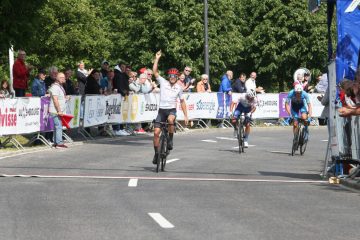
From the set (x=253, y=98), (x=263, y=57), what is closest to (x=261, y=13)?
(x=263, y=57)

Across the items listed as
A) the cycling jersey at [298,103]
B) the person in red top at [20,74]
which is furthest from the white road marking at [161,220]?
the person in red top at [20,74]

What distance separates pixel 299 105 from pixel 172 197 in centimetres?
1183

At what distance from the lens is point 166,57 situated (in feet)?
215

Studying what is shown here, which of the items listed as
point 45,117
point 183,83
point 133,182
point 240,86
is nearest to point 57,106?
point 45,117

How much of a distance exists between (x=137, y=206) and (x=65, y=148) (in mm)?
12700

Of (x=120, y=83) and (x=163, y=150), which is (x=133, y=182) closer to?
(x=163, y=150)

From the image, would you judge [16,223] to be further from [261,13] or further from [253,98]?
[261,13]

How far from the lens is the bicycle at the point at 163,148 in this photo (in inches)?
767

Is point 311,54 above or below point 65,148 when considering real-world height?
above

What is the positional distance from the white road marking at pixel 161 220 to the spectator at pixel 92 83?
1784cm

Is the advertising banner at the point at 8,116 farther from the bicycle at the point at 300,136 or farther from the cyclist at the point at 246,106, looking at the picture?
the bicycle at the point at 300,136

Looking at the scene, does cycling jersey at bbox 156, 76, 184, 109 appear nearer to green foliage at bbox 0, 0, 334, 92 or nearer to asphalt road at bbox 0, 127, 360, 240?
asphalt road at bbox 0, 127, 360, 240

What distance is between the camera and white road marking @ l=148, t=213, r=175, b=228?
1120cm

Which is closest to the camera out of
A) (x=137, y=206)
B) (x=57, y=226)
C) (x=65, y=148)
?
(x=57, y=226)
